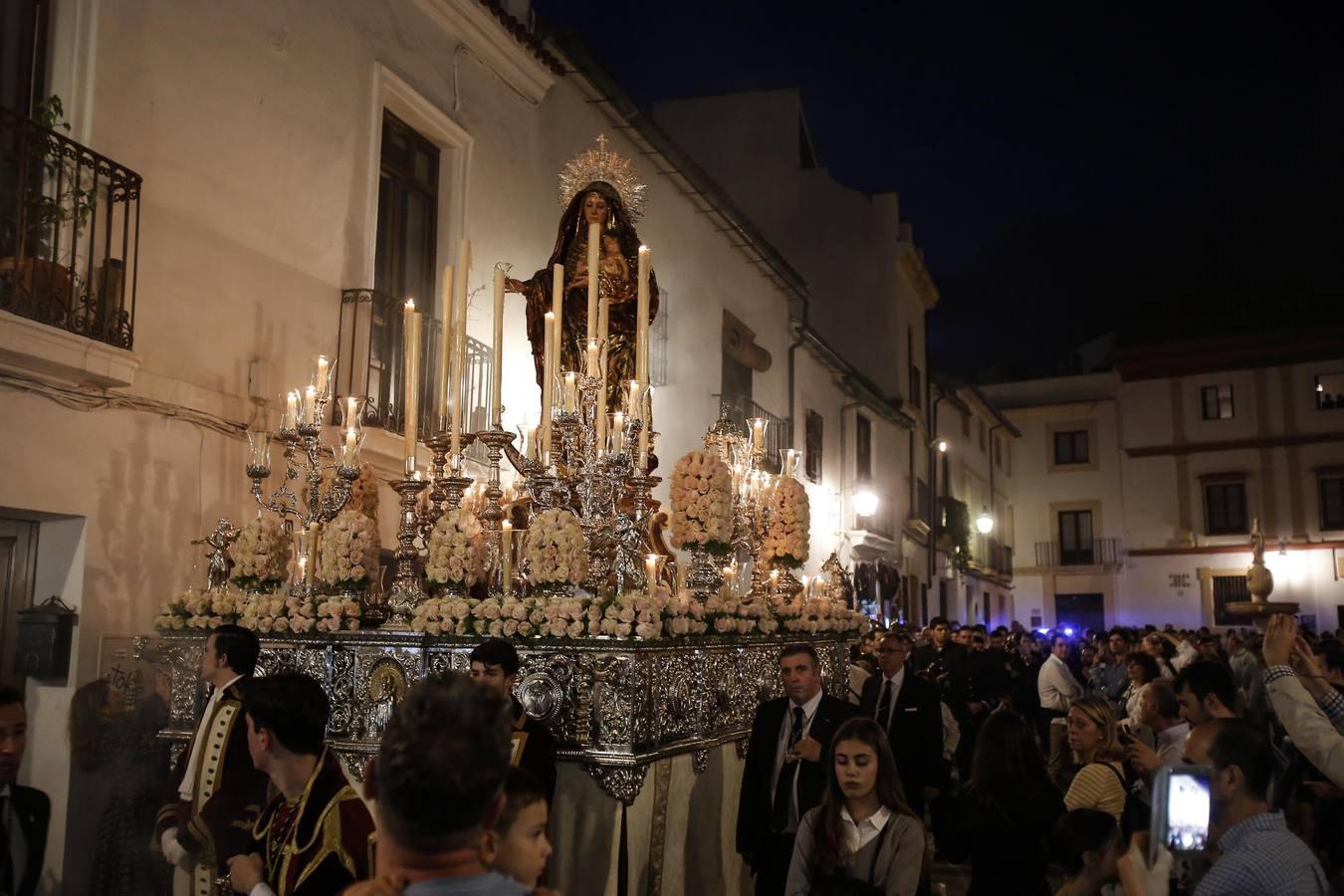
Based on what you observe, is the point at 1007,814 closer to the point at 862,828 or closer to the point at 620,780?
the point at 862,828

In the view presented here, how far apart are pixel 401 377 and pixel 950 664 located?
18.8 ft

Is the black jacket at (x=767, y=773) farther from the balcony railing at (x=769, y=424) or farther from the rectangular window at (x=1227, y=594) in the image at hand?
the rectangular window at (x=1227, y=594)

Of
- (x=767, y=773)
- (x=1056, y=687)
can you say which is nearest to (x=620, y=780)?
(x=767, y=773)

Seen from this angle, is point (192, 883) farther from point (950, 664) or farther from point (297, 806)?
point (950, 664)

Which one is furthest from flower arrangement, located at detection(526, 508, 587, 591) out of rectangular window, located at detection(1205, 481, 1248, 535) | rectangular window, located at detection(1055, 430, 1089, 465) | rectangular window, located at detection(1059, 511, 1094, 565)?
rectangular window, located at detection(1055, 430, 1089, 465)

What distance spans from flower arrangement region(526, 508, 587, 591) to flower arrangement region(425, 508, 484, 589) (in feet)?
1.07

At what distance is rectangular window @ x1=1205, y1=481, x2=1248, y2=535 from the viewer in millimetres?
32875

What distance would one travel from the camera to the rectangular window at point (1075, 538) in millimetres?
36719

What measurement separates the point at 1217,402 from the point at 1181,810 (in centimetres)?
3506

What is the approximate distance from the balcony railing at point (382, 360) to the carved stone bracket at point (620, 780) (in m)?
3.90

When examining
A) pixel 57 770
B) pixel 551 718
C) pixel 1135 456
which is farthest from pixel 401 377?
pixel 1135 456

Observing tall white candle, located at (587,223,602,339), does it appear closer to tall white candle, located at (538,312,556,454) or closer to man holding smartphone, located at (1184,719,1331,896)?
tall white candle, located at (538,312,556,454)

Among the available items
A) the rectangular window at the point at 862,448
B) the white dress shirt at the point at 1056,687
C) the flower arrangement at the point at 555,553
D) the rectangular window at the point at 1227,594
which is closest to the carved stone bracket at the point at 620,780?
the flower arrangement at the point at 555,553

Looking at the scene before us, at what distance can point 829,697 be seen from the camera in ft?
18.5
